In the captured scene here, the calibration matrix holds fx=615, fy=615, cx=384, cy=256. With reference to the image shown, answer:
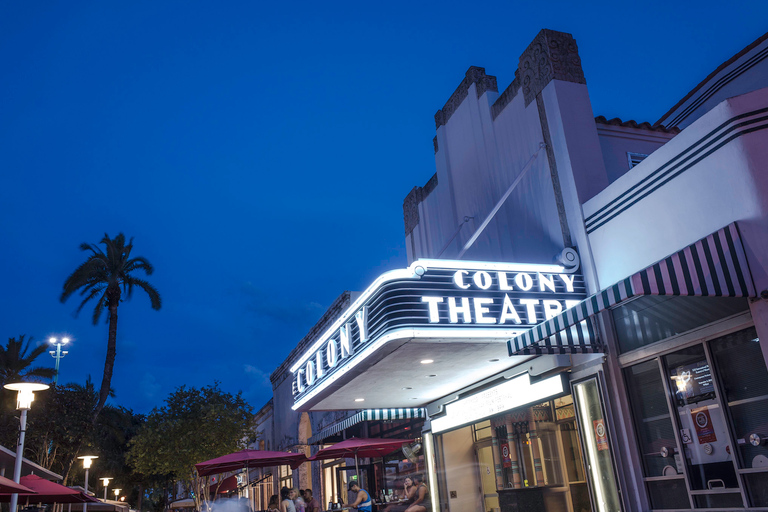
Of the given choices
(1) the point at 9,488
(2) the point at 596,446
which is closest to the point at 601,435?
(2) the point at 596,446

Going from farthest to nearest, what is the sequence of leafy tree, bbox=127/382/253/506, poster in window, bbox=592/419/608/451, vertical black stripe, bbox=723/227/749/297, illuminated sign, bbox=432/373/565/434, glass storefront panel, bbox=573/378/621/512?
leafy tree, bbox=127/382/253/506, illuminated sign, bbox=432/373/565/434, poster in window, bbox=592/419/608/451, glass storefront panel, bbox=573/378/621/512, vertical black stripe, bbox=723/227/749/297

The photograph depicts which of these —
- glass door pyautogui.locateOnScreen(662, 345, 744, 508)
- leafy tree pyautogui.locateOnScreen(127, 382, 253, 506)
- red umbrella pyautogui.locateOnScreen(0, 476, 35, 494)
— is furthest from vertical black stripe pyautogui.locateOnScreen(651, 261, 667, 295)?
leafy tree pyautogui.locateOnScreen(127, 382, 253, 506)

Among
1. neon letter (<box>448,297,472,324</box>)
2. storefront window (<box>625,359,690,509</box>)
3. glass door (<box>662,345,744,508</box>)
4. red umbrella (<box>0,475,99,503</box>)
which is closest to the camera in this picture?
glass door (<box>662,345,744,508</box>)

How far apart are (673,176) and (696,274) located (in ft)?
7.96

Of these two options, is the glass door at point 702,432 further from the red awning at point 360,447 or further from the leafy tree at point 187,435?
the leafy tree at point 187,435

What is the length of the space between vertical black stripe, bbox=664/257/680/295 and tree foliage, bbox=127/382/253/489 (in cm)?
1960

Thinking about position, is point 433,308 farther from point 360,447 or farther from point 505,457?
point 360,447

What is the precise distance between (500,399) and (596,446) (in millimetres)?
2552

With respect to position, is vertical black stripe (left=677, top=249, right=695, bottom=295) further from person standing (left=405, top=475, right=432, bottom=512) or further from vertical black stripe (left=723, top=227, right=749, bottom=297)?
person standing (left=405, top=475, right=432, bottom=512)

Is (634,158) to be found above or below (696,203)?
above

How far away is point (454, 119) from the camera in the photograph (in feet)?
49.9

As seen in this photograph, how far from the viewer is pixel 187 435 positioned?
74.0 ft

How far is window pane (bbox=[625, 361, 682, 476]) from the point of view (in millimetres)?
8281

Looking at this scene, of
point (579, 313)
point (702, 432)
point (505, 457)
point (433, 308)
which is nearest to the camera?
point (579, 313)
